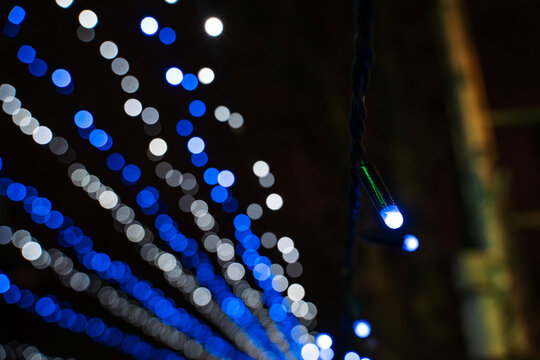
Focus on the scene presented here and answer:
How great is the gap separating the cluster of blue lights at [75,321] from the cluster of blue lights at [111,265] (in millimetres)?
1203

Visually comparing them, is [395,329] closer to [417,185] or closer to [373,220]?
[373,220]

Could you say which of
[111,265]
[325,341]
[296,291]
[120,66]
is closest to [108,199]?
[120,66]

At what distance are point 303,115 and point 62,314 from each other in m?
9.85

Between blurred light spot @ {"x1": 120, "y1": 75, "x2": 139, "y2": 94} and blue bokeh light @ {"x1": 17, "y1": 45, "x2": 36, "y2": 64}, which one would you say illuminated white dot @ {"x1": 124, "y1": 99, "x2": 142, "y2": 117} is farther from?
blue bokeh light @ {"x1": 17, "y1": 45, "x2": 36, "y2": 64}

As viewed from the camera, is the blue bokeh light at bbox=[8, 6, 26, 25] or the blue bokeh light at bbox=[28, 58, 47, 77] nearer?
the blue bokeh light at bbox=[8, 6, 26, 25]

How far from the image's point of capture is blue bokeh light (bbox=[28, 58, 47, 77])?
3.61 m

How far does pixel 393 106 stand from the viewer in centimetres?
592

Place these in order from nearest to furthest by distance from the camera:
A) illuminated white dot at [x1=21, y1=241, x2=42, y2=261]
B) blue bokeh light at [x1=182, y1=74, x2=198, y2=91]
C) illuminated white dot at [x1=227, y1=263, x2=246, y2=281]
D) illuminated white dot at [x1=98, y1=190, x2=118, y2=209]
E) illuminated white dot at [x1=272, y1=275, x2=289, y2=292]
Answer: blue bokeh light at [x1=182, y1=74, x2=198, y2=91], illuminated white dot at [x1=98, y1=190, x2=118, y2=209], illuminated white dot at [x1=21, y1=241, x2=42, y2=261], illuminated white dot at [x1=227, y1=263, x2=246, y2=281], illuminated white dot at [x1=272, y1=275, x2=289, y2=292]

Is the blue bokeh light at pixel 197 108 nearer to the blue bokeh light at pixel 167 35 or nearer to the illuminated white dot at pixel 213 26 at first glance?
the blue bokeh light at pixel 167 35

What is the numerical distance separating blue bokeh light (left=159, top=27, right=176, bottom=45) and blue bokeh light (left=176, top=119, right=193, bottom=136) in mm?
995

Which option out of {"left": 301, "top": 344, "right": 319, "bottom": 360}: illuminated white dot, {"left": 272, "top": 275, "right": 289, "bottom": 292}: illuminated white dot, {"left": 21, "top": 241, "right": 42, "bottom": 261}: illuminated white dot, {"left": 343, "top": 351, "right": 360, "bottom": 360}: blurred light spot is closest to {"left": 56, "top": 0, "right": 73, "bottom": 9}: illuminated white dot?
{"left": 343, "top": 351, "right": 360, "bottom": 360}: blurred light spot

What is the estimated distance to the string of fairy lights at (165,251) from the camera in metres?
3.75

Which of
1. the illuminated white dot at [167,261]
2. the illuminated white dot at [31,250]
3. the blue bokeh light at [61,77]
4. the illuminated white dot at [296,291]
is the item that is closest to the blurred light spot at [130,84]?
the blue bokeh light at [61,77]

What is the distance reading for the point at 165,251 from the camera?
36.3 feet
